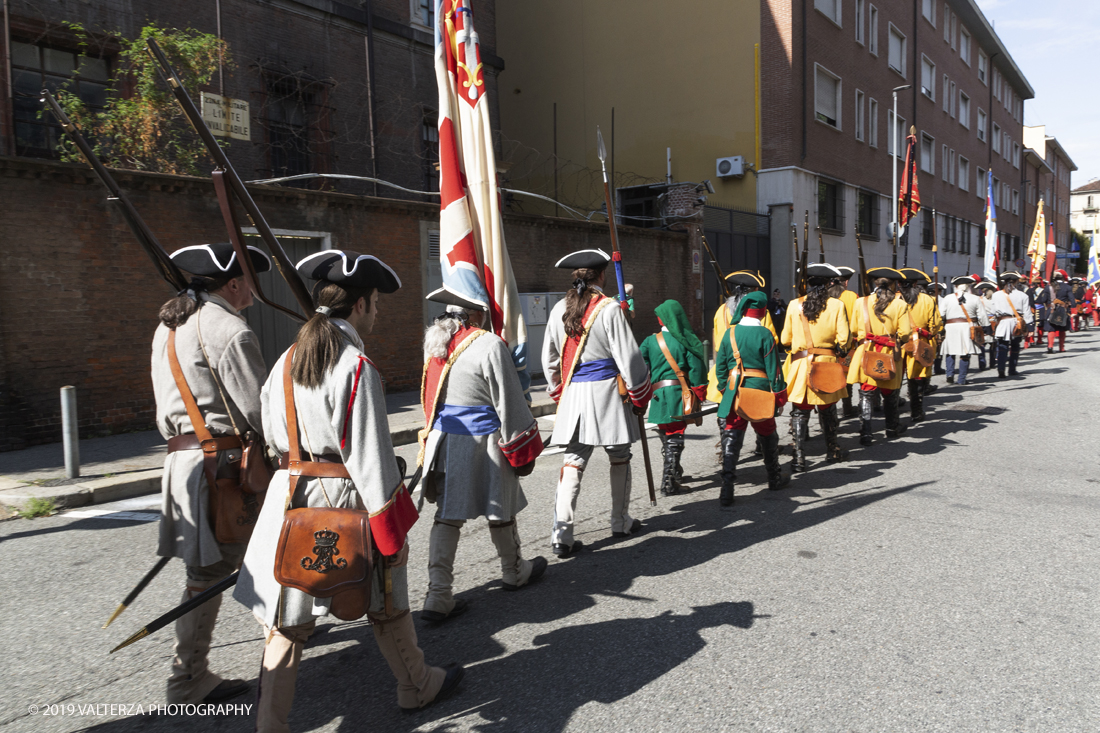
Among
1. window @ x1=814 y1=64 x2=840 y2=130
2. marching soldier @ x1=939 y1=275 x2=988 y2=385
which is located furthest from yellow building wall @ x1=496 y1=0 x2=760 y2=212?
marching soldier @ x1=939 y1=275 x2=988 y2=385

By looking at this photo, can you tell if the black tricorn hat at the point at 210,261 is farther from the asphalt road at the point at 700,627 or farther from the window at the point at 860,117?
the window at the point at 860,117

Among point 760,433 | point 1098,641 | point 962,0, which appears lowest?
point 1098,641

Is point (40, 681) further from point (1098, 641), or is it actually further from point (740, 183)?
point (740, 183)

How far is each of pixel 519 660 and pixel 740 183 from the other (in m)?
20.4

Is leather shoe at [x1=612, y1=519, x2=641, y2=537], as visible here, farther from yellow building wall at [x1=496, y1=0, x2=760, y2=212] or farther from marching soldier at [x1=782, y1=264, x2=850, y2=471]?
yellow building wall at [x1=496, y1=0, x2=760, y2=212]

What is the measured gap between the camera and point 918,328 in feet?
33.6

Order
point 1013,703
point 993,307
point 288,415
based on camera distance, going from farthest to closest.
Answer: point 993,307 < point 1013,703 < point 288,415

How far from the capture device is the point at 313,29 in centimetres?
1652

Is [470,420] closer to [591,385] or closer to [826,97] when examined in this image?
[591,385]

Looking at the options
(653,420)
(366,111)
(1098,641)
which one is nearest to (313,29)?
(366,111)

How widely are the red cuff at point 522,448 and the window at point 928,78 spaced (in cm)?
3270

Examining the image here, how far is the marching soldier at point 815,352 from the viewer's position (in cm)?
732

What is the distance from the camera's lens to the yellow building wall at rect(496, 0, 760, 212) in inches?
851

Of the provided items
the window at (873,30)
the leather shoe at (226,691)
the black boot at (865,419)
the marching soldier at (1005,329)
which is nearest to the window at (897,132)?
the window at (873,30)
